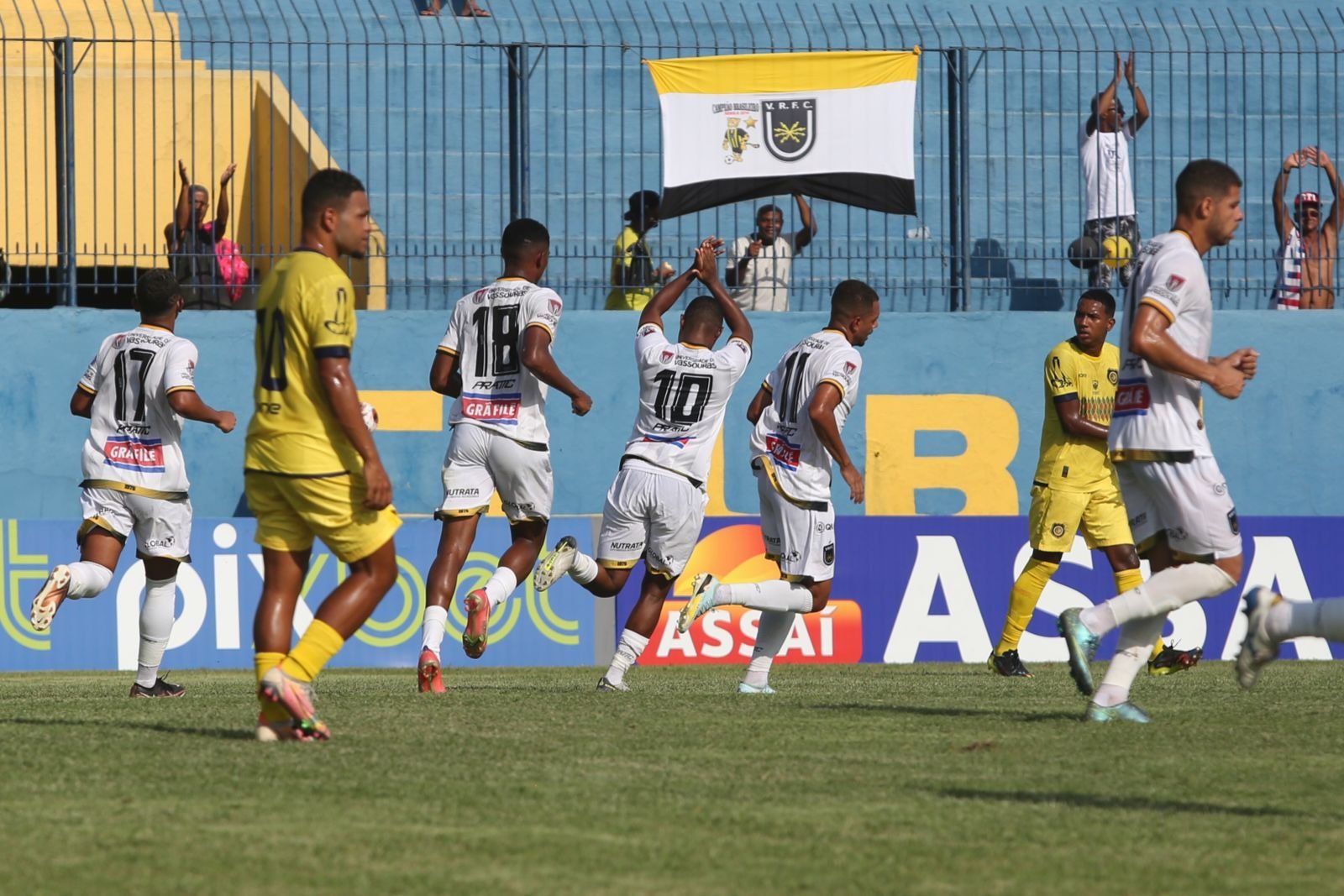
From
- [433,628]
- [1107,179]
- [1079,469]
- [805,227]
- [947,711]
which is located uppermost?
[1107,179]

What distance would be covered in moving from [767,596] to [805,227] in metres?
7.70

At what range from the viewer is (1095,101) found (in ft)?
53.1

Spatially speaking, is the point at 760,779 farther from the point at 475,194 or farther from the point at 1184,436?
the point at 475,194

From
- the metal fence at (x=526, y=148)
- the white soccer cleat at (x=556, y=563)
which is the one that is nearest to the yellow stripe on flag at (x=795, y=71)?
the metal fence at (x=526, y=148)

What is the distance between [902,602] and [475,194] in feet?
18.7

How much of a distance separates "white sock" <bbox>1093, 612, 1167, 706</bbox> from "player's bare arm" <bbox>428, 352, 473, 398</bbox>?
12.6 feet

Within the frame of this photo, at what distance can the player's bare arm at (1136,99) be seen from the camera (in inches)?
647

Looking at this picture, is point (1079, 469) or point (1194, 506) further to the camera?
point (1079, 469)

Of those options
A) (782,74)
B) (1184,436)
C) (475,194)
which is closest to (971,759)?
(1184,436)

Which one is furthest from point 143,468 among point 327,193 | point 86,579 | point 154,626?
point 327,193

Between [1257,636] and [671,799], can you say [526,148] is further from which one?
[671,799]

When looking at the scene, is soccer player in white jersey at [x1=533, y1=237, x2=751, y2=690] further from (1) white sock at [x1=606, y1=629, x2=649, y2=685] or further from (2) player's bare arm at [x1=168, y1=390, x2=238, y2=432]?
(2) player's bare arm at [x1=168, y1=390, x2=238, y2=432]

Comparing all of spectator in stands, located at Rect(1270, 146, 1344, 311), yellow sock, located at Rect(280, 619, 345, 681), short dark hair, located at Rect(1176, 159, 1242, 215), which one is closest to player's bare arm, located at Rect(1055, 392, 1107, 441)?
short dark hair, located at Rect(1176, 159, 1242, 215)

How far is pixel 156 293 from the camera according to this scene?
9648 mm
